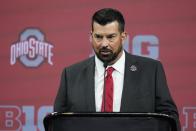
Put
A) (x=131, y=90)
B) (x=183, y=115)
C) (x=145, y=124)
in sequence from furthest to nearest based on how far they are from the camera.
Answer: (x=183, y=115), (x=131, y=90), (x=145, y=124)

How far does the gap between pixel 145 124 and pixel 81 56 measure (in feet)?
6.21

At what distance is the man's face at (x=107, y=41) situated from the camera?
6.68 feet

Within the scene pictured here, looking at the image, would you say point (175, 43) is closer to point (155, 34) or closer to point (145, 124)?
point (155, 34)

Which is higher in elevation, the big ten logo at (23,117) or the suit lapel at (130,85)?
the suit lapel at (130,85)

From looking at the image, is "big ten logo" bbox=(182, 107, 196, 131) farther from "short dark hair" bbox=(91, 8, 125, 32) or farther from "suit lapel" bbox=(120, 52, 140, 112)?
"short dark hair" bbox=(91, 8, 125, 32)

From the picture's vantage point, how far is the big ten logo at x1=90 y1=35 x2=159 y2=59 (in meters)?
3.30

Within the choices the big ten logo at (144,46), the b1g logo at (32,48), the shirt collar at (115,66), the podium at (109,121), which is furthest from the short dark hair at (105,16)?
the b1g logo at (32,48)

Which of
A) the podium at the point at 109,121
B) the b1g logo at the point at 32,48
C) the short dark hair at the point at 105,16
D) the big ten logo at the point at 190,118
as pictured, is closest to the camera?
the podium at the point at 109,121

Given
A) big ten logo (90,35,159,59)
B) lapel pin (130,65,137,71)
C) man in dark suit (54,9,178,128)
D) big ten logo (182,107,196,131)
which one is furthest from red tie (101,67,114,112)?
big ten logo (182,107,196,131)

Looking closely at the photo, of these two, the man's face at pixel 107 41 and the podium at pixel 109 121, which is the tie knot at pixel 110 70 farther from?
the podium at pixel 109 121

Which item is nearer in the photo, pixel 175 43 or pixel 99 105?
pixel 99 105

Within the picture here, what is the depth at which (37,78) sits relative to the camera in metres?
3.44

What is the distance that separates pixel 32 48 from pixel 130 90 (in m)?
1.47

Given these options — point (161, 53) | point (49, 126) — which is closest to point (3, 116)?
point (161, 53)
